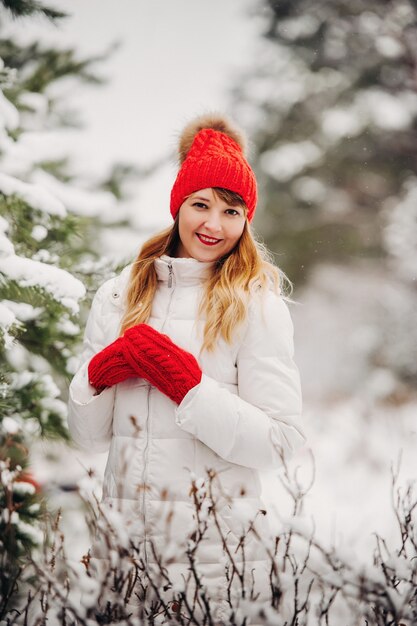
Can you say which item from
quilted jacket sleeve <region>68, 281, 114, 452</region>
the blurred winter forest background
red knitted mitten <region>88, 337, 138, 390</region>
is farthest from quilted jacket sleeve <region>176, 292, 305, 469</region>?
the blurred winter forest background

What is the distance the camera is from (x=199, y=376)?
1.90 metres

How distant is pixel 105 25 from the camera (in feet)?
29.4

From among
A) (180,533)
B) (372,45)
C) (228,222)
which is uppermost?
(372,45)

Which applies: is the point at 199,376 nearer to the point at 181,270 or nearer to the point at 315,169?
the point at 181,270

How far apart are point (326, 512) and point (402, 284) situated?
4648 millimetres

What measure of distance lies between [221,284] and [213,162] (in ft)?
1.49

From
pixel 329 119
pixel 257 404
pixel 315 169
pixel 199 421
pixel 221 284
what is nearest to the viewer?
pixel 199 421

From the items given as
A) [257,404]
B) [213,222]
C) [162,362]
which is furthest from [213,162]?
[257,404]

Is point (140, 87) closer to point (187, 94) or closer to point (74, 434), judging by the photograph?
point (187, 94)

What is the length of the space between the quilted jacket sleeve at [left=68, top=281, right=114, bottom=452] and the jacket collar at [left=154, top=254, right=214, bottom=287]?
12.4 inches

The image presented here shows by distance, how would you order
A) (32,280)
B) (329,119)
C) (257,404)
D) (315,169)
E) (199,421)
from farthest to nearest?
(315,169), (329,119), (32,280), (257,404), (199,421)

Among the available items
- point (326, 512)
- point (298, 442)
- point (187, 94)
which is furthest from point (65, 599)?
point (187, 94)

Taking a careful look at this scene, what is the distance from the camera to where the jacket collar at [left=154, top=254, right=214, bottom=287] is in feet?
7.16

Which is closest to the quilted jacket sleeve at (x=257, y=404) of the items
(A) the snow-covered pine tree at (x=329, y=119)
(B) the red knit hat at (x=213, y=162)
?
(B) the red knit hat at (x=213, y=162)
